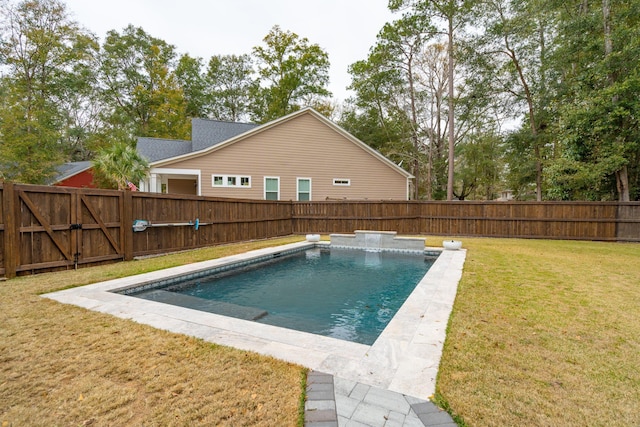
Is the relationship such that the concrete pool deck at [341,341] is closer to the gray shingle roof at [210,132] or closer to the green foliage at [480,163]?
the gray shingle roof at [210,132]

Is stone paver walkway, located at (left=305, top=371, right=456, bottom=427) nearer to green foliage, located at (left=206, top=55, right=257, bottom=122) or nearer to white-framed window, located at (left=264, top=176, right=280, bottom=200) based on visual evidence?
white-framed window, located at (left=264, top=176, right=280, bottom=200)

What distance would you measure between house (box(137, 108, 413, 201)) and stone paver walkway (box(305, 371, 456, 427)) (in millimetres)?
12998

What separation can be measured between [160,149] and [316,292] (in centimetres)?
1277

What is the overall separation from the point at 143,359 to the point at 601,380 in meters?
3.71

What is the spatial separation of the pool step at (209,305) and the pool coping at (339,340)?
290mm

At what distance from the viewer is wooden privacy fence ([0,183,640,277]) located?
18.4 feet

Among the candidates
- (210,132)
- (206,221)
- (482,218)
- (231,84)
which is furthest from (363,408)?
(231,84)

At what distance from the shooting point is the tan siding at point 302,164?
14.4 metres

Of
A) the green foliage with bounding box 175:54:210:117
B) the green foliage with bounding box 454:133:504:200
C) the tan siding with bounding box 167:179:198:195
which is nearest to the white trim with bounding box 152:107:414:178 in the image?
the tan siding with bounding box 167:179:198:195

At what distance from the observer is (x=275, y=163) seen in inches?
605

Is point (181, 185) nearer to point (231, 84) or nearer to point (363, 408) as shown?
point (363, 408)

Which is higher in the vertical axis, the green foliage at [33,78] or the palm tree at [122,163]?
the green foliage at [33,78]

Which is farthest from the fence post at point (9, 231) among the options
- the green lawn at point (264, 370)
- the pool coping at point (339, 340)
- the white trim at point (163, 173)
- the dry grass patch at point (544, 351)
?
the white trim at point (163, 173)

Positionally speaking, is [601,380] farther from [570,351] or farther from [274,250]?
[274,250]
